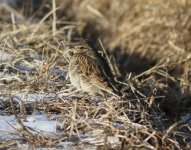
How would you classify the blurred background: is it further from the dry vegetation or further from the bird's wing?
the bird's wing

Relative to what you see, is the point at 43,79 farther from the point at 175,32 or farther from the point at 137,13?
the point at 137,13

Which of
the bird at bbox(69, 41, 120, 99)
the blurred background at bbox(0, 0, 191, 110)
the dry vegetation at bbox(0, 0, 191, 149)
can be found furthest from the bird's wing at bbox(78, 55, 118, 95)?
the blurred background at bbox(0, 0, 191, 110)

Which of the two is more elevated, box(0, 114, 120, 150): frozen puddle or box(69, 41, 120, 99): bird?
box(69, 41, 120, 99): bird

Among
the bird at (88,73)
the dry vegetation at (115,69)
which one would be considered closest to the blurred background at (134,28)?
the dry vegetation at (115,69)

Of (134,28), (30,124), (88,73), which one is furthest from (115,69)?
(134,28)

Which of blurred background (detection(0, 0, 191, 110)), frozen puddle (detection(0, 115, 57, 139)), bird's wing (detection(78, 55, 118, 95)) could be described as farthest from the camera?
blurred background (detection(0, 0, 191, 110))

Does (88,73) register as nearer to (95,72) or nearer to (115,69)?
(95,72)

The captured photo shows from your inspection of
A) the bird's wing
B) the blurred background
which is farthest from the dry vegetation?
the bird's wing

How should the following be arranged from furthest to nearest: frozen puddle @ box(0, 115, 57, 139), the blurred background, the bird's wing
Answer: the blurred background, the bird's wing, frozen puddle @ box(0, 115, 57, 139)

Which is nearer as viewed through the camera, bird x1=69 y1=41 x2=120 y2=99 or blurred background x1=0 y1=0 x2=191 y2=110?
bird x1=69 y1=41 x2=120 y2=99

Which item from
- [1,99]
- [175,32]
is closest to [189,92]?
[175,32]
